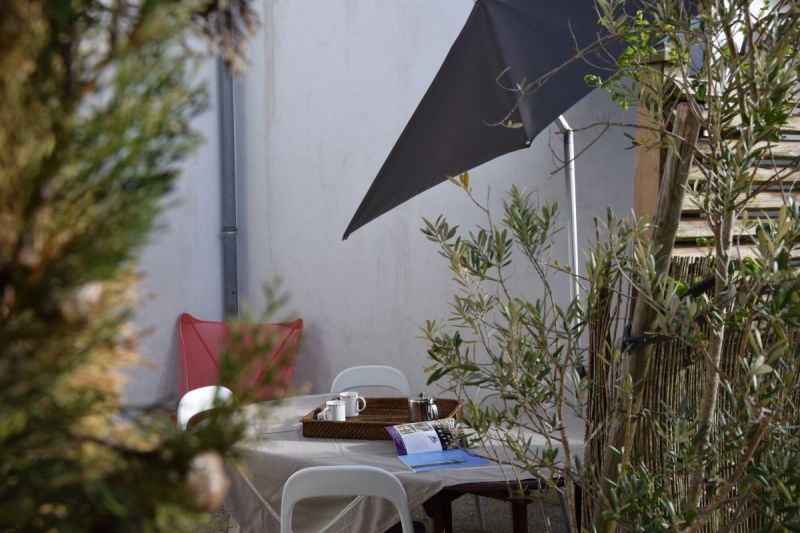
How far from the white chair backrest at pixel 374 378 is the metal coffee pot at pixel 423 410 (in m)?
1.06

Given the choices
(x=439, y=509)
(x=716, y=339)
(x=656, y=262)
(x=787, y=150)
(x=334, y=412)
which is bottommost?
(x=439, y=509)

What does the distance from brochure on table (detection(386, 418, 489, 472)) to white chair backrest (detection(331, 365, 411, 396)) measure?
1.24 meters

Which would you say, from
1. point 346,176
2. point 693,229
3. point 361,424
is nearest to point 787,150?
point 693,229

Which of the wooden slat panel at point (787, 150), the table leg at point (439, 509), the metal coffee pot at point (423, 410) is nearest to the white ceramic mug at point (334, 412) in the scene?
the metal coffee pot at point (423, 410)

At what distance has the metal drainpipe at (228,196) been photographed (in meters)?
5.46

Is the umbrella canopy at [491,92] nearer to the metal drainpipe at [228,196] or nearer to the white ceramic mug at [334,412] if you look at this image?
the white ceramic mug at [334,412]

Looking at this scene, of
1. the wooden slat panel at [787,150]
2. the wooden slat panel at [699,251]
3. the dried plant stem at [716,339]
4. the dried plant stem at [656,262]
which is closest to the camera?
the dried plant stem at [716,339]

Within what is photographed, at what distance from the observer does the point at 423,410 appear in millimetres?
3025

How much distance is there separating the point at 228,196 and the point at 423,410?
9.50ft

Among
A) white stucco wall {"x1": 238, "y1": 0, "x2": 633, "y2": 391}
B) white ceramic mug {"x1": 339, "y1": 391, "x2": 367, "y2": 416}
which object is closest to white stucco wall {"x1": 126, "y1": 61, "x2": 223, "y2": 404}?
white stucco wall {"x1": 238, "y1": 0, "x2": 633, "y2": 391}

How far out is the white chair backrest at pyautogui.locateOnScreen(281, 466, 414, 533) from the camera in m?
2.30

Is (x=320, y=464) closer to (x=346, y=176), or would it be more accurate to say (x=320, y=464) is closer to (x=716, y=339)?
(x=716, y=339)

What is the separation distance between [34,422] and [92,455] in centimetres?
3

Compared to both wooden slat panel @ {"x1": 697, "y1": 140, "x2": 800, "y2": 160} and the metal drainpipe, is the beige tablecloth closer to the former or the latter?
wooden slat panel @ {"x1": 697, "y1": 140, "x2": 800, "y2": 160}
